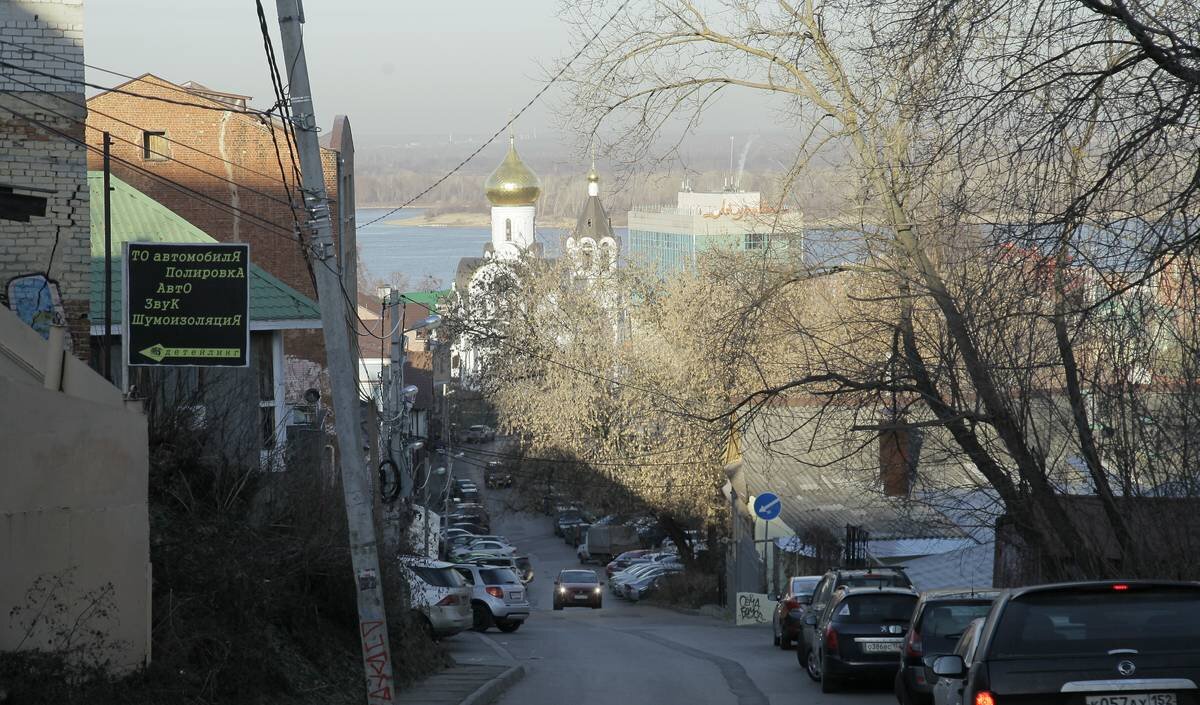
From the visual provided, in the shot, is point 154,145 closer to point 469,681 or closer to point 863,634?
point 469,681

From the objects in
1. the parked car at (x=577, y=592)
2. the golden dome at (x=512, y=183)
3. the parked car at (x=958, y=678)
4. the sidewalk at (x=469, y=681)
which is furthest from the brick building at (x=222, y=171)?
the golden dome at (x=512, y=183)

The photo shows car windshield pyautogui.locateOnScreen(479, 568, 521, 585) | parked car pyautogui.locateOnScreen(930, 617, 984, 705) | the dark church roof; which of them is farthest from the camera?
the dark church roof

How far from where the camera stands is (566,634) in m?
32.2

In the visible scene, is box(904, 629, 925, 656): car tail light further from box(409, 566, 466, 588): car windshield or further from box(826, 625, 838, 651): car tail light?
box(409, 566, 466, 588): car windshield

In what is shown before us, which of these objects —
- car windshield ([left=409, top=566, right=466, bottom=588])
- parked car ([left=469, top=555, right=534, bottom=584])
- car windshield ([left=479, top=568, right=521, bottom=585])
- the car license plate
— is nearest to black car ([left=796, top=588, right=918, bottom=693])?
car windshield ([left=409, top=566, right=466, bottom=588])

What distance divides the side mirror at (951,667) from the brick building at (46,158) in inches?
551

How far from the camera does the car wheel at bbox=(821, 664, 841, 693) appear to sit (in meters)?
17.8

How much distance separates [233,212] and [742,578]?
58.4 feet

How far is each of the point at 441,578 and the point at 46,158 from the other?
10.3 metres

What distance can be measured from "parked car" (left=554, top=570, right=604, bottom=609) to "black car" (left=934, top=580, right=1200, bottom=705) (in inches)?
1554

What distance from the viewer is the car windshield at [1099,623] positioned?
768 centimetres

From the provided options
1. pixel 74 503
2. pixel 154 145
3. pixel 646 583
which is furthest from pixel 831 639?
pixel 646 583

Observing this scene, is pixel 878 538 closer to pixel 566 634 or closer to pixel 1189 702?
pixel 566 634

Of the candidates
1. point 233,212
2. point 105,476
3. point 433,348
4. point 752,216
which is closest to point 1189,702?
point 105,476
